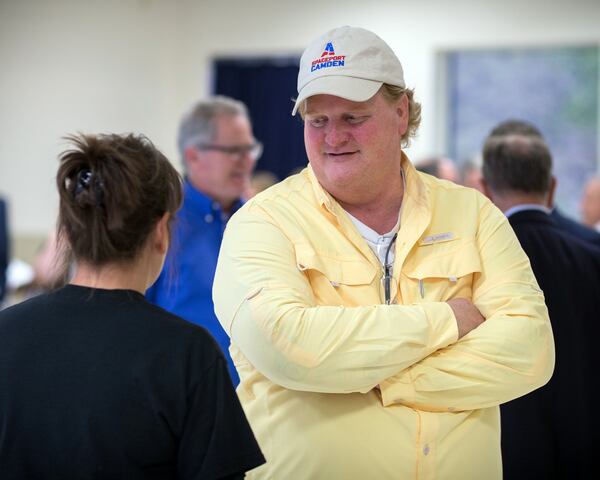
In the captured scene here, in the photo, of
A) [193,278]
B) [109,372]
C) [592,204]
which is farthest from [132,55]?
[109,372]

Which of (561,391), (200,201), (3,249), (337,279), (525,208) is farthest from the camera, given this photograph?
(3,249)

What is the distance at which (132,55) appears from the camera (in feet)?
26.2

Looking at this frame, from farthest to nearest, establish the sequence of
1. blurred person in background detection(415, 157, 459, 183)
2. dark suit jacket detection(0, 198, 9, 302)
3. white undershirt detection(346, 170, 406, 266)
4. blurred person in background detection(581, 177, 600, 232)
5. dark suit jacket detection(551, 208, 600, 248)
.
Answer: blurred person in background detection(581, 177, 600, 232) < dark suit jacket detection(0, 198, 9, 302) < blurred person in background detection(415, 157, 459, 183) < dark suit jacket detection(551, 208, 600, 248) < white undershirt detection(346, 170, 406, 266)

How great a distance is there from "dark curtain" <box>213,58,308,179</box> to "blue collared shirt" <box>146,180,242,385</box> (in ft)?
15.4

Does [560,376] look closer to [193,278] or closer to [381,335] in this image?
[381,335]

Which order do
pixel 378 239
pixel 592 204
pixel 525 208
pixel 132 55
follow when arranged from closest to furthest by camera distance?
pixel 378 239
pixel 525 208
pixel 592 204
pixel 132 55

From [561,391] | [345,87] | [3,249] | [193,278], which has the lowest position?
[3,249]

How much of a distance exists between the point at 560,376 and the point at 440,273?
2.71 ft

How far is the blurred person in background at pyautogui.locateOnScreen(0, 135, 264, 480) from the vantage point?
1.48 m

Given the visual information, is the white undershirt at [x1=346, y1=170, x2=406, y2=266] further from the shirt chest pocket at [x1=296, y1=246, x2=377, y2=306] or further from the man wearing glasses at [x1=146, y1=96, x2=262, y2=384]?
the man wearing glasses at [x1=146, y1=96, x2=262, y2=384]

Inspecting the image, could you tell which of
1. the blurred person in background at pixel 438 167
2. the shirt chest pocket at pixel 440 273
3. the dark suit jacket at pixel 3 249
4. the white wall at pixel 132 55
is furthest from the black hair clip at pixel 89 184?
the white wall at pixel 132 55

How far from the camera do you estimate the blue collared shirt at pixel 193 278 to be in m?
3.02

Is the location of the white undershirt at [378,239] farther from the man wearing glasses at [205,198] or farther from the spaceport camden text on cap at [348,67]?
the man wearing glasses at [205,198]

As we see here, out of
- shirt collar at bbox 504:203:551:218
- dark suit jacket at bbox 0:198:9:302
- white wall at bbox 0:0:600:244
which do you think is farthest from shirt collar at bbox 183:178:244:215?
white wall at bbox 0:0:600:244
